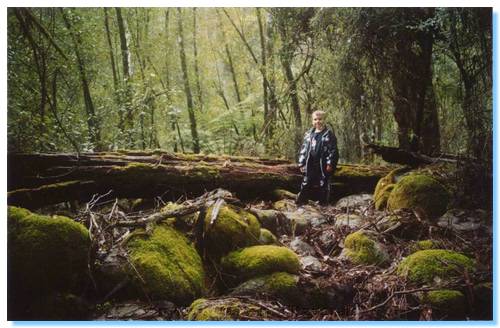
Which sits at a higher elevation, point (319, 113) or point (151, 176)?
point (319, 113)

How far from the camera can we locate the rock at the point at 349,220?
3.99 meters

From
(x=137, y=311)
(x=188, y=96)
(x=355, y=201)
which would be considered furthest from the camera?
(x=355, y=201)

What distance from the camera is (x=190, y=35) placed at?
450 centimetres

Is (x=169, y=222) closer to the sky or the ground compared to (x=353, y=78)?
closer to the ground

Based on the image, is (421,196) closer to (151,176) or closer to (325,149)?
(325,149)

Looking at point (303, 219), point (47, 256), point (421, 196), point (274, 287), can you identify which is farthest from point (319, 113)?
point (47, 256)

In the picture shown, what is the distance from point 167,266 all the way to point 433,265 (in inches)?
80.3

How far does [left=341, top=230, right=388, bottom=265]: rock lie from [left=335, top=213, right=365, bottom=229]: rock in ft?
1.04

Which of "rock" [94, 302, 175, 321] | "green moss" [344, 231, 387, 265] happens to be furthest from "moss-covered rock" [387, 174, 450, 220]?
"rock" [94, 302, 175, 321]

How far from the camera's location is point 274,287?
310cm
